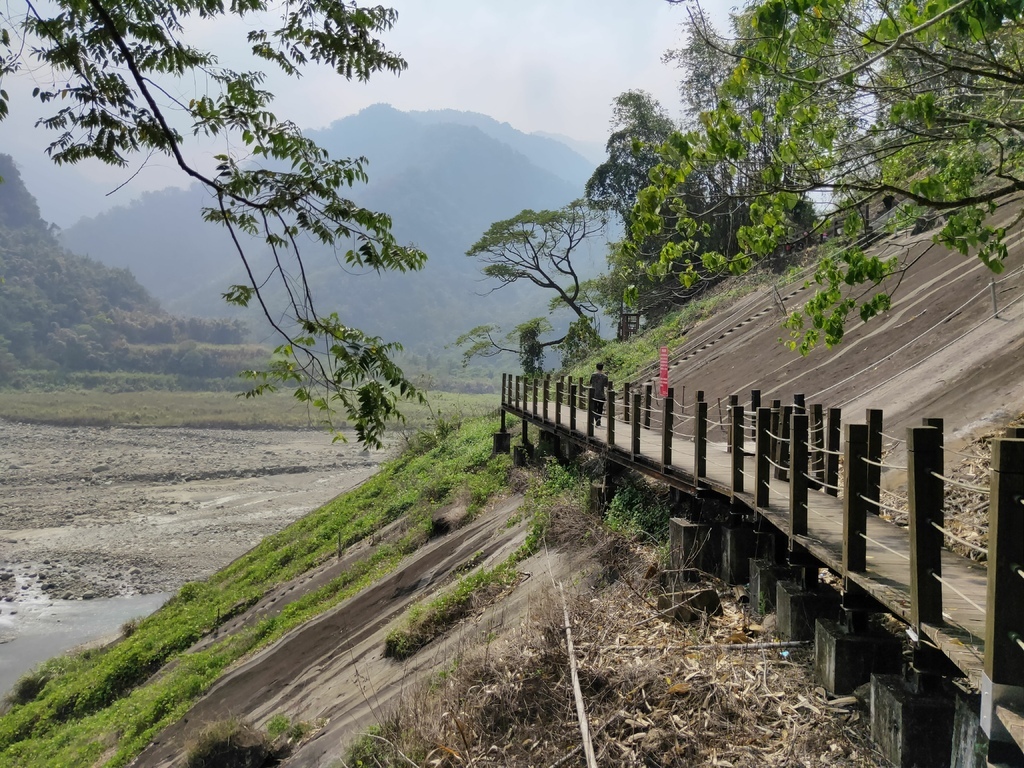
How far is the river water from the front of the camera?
79.2ft

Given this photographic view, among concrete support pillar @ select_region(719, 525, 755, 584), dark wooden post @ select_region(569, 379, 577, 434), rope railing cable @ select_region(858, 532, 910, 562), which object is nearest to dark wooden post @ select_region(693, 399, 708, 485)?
concrete support pillar @ select_region(719, 525, 755, 584)

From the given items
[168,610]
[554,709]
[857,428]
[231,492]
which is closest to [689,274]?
[857,428]

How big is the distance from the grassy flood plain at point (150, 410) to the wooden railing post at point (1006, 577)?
6399cm

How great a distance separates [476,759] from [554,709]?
2.21ft

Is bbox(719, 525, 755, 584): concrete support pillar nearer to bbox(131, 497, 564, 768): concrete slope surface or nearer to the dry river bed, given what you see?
bbox(131, 497, 564, 768): concrete slope surface

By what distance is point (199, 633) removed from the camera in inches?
722

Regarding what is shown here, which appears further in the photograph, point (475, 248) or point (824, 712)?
point (475, 248)

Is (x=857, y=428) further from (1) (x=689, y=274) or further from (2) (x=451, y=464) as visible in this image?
(2) (x=451, y=464)

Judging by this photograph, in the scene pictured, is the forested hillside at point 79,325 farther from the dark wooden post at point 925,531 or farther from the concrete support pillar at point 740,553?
the dark wooden post at point 925,531

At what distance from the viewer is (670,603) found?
6.56 metres

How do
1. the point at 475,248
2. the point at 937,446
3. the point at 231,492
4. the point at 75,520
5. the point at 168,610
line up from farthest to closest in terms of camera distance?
the point at 231,492 → the point at 75,520 → the point at 475,248 → the point at 168,610 → the point at 937,446

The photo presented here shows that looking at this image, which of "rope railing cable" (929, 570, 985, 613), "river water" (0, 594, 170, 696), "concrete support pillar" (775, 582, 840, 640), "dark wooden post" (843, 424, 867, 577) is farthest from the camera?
"river water" (0, 594, 170, 696)

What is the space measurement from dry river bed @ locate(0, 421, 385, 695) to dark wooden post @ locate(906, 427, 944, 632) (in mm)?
27198

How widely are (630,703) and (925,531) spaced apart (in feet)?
8.63
